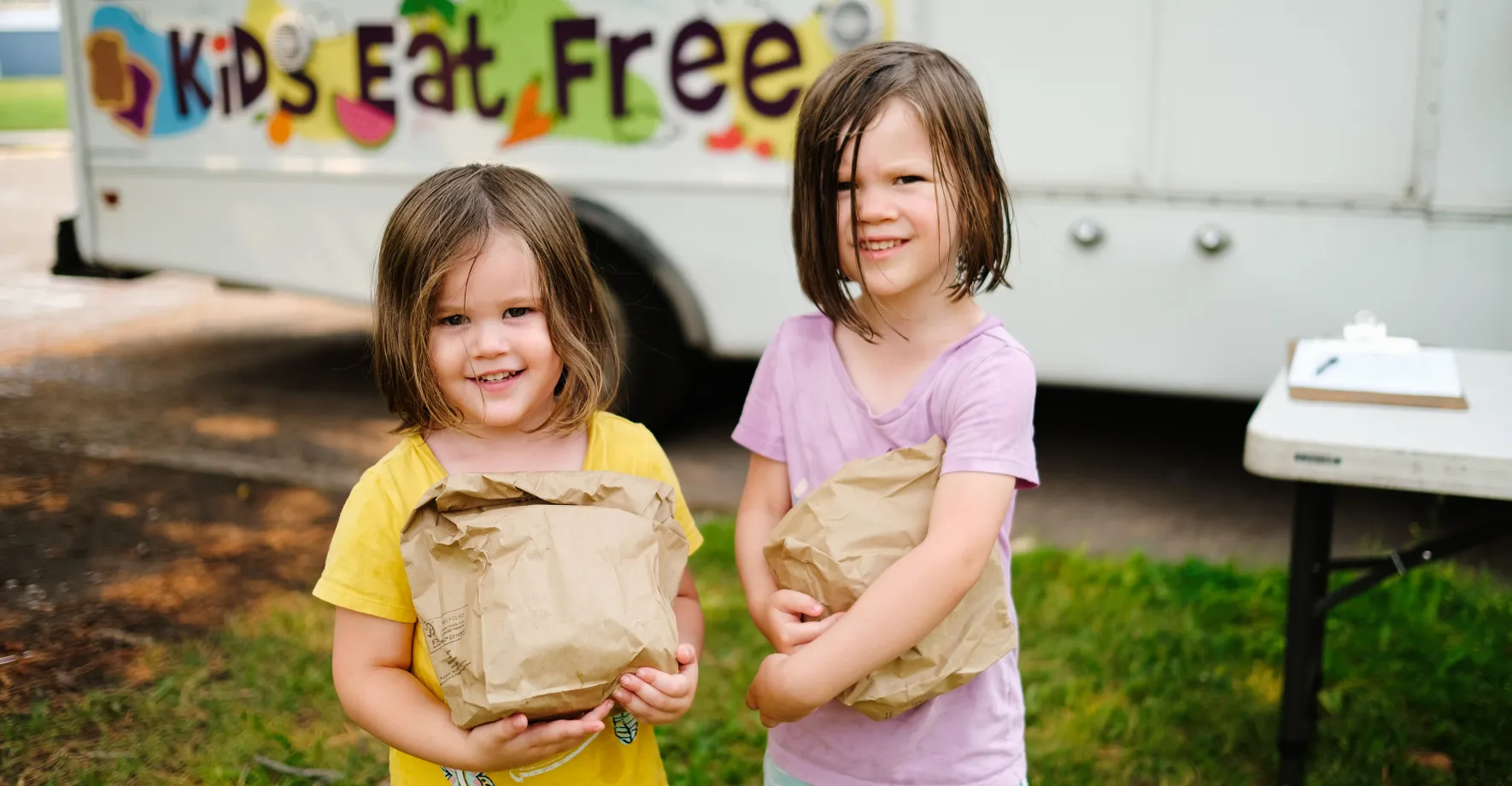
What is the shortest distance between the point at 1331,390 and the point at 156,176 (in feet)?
15.5

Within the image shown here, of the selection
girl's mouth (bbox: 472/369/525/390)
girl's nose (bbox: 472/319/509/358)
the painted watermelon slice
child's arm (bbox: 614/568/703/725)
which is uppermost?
the painted watermelon slice

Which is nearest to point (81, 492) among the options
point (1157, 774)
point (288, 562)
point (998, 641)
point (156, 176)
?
point (288, 562)

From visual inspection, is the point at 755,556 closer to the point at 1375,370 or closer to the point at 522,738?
the point at 522,738

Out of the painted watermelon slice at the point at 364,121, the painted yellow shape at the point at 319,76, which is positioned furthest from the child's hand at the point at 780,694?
the painted yellow shape at the point at 319,76

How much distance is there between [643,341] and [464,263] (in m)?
3.61

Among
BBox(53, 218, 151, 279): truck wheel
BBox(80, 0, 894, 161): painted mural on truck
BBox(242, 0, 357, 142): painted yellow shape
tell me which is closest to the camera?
BBox(80, 0, 894, 161): painted mural on truck

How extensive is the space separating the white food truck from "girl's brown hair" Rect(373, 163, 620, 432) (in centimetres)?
259

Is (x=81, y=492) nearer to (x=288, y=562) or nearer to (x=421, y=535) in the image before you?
(x=288, y=562)

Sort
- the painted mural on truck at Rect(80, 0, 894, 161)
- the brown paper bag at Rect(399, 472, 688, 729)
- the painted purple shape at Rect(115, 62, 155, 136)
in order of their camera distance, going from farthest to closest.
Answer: the painted purple shape at Rect(115, 62, 155, 136)
the painted mural on truck at Rect(80, 0, 894, 161)
the brown paper bag at Rect(399, 472, 688, 729)

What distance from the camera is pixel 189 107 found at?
5.53 metres

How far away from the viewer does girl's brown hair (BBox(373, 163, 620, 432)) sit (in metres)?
1.63

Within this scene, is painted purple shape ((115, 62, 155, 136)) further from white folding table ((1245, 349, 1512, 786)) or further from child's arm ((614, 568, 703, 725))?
child's arm ((614, 568, 703, 725))

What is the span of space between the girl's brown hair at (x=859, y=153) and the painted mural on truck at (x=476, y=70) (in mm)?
2846

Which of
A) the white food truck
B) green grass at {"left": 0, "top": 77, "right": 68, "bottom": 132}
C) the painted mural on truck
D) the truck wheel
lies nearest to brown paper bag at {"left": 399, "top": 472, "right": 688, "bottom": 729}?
the white food truck
